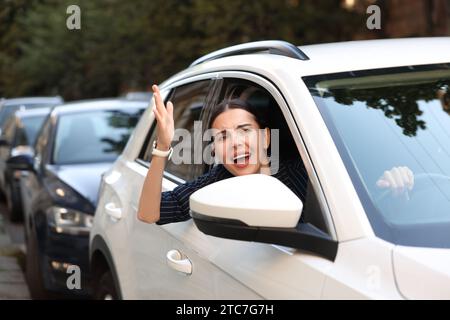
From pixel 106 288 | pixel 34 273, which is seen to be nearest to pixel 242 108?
pixel 106 288

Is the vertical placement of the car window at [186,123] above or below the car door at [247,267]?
above

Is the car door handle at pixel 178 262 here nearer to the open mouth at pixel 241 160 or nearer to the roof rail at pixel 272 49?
the open mouth at pixel 241 160

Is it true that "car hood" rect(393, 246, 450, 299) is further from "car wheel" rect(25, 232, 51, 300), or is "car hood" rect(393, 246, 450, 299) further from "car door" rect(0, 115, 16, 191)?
"car door" rect(0, 115, 16, 191)

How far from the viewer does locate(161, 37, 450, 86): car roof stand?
9.25ft

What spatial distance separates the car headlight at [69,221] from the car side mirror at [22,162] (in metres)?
1.63

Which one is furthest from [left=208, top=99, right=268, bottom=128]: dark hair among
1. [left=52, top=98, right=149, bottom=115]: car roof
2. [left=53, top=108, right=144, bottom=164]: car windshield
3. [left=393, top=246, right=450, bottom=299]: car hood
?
[left=52, top=98, right=149, bottom=115]: car roof

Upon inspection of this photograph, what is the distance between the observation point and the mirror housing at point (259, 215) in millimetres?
2236

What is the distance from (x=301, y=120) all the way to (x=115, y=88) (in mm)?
30819

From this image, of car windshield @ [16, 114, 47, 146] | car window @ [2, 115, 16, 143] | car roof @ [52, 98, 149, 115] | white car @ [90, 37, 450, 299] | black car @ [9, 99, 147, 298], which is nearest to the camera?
white car @ [90, 37, 450, 299]

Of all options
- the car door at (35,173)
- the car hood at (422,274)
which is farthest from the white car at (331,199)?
the car door at (35,173)

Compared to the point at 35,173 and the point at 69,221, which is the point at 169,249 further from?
the point at 35,173

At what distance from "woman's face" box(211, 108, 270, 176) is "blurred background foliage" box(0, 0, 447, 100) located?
13.9 ft

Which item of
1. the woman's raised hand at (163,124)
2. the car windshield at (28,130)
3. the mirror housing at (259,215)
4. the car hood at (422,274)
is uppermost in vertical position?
the woman's raised hand at (163,124)

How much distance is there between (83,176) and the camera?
6680 mm
